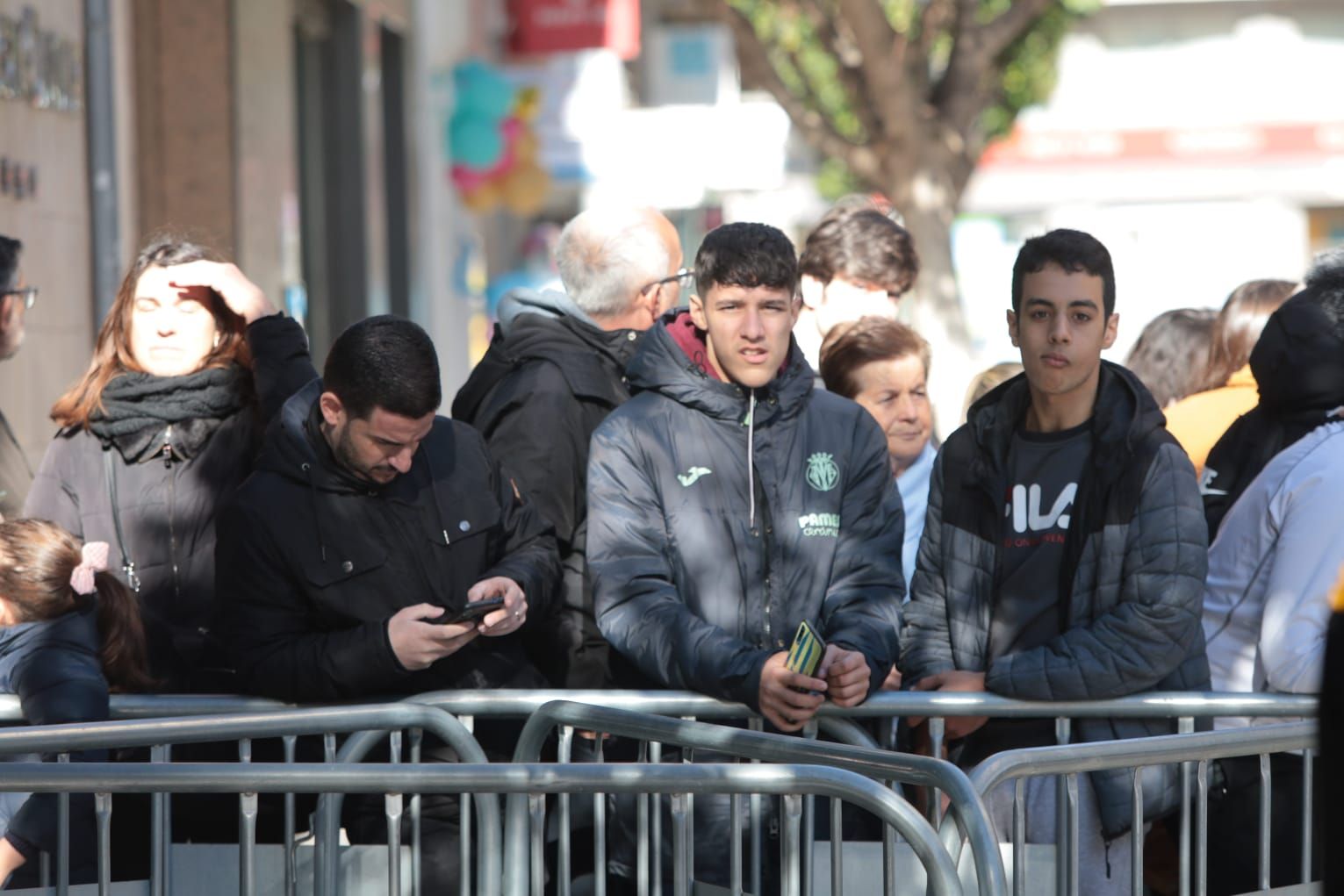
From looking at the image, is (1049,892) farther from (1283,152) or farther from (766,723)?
(1283,152)

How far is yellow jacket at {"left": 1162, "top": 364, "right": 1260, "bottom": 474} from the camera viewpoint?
566 cm

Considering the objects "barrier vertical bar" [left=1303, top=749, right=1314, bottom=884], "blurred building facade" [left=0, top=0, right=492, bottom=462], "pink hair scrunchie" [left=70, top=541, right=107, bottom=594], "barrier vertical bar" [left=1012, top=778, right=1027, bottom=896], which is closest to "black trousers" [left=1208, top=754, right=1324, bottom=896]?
"barrier vertical bar" [left=1303, top=749, right=1314, bottom=884]

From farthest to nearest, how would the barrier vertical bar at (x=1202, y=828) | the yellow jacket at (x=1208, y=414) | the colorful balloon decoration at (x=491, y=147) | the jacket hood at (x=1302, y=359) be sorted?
the colorful balloon decoration at (x=491, y=147)
the yellow jacket at (x=1208, y=414)
the jacket hood at (x=1302, y=359)
the barrier vertical bar at (x=1202, y=828)

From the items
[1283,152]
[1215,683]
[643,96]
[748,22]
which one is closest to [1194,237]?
[1283,152]

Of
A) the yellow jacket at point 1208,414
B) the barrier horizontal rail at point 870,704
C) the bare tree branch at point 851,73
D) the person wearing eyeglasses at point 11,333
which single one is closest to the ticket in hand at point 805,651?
the barrier horizontal rail at point 870,704

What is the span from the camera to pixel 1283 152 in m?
32.6

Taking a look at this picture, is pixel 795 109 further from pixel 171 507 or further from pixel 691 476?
pixel 691 476

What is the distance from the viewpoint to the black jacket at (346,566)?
13.8ft

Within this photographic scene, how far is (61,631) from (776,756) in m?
1.82

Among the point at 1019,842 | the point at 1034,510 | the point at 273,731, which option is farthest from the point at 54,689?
the point at 1034,510

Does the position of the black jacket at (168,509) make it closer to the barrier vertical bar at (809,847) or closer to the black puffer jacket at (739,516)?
the black puffer jacket at (739,516)

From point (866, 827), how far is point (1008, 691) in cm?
46

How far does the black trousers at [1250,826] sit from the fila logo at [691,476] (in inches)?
53.1

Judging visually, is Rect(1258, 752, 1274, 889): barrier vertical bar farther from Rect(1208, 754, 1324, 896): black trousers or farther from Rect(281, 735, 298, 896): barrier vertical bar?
Rect(281, 735, 298, 896): barrier vertical bar
